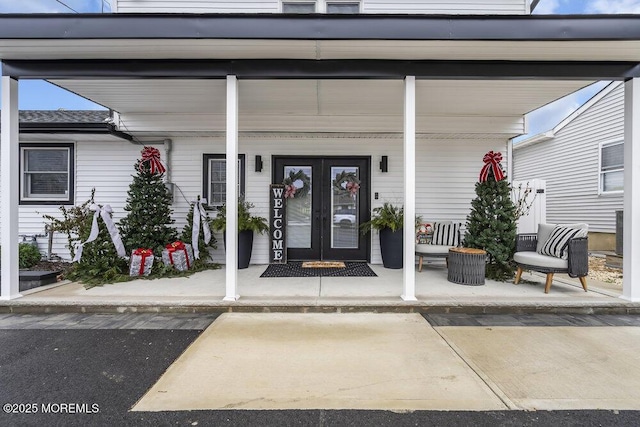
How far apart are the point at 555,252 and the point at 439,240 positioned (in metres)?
1.81

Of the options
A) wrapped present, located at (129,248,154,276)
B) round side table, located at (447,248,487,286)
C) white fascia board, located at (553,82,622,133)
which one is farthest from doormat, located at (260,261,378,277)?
white fascia board, located at (553,82,622,133)

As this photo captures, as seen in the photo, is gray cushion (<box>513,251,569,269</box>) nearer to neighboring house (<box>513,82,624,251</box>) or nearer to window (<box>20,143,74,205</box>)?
neighboring house (<box>513,82,624,251</box>)

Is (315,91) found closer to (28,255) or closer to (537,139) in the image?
(28,255)

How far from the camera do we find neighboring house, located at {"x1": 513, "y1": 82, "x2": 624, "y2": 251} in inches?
324

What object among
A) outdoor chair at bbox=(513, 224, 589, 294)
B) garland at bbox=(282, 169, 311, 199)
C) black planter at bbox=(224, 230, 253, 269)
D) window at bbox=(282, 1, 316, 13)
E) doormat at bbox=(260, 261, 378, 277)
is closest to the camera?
outdoor chair at bbox=(513, 224, 589, 294)

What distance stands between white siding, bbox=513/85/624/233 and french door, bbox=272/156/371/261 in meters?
7.16

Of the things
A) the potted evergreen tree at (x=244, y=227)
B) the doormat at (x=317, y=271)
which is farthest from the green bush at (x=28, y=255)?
the doormat at (x=317, y=271)

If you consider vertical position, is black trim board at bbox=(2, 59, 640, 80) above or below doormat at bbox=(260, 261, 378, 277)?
above

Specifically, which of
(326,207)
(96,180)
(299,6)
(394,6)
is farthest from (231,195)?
(394,6)

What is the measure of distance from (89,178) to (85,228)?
5.43 feet

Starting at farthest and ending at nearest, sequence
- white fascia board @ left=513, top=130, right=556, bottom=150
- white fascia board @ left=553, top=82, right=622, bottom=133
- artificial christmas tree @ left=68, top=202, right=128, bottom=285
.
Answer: white fascia board @ left=513, top=130, right=556, bottom=150 < white fascia board @ left=553, top=82, right=622, bottom=133 < artificial christmas tree @ left=68, top=202, right=128, bottom=285

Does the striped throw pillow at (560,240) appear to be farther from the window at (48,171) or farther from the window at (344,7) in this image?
the window at (48,171)

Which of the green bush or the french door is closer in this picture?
the green bush

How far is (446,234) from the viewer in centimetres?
584
